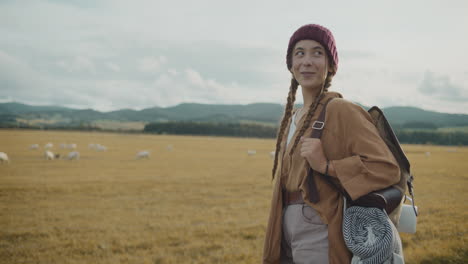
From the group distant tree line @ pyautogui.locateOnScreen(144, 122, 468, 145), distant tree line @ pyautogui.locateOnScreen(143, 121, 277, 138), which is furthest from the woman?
distant tree line @ pyautogui.locateOnScreen(143, 121, 277, 138)

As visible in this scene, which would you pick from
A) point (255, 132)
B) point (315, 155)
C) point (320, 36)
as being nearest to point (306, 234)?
point (315, 155)

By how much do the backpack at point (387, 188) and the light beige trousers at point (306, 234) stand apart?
154mm

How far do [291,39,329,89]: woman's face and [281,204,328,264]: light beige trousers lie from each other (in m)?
0.92

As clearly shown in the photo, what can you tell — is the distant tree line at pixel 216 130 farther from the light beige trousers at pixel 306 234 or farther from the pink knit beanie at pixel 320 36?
the light beige trousers at pixel 306 234

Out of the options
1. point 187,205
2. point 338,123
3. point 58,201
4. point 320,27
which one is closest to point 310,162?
point 338,123

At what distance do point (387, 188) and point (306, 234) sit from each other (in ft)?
2.01

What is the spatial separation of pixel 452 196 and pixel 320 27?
541 inches

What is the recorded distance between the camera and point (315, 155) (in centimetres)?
199

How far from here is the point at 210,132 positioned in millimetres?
107312

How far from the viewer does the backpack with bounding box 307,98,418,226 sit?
1848mm

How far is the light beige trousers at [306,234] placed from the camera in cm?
203

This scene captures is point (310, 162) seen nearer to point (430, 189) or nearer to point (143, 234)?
point (143, 234)

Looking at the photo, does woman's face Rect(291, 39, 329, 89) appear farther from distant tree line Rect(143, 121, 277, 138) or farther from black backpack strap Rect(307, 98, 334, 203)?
distant tree line Rect(143, 121, 277, 138)

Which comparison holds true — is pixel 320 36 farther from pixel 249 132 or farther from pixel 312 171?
pixel 249 132
